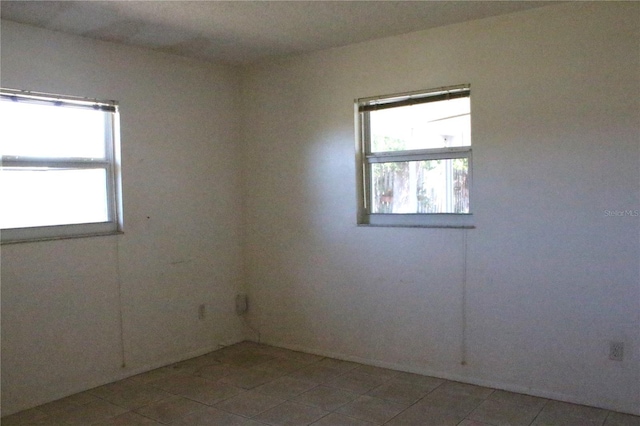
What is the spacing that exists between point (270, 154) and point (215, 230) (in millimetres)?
822

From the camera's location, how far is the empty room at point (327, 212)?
3.21m

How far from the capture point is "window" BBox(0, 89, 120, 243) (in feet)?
11.2

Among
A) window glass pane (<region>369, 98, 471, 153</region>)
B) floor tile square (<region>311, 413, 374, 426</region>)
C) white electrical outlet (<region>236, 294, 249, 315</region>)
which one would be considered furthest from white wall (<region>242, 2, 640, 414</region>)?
floor tile square (<region>311, 413, 374, 426</region>)

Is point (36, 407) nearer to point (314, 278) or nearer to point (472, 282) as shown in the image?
point (314, 278)

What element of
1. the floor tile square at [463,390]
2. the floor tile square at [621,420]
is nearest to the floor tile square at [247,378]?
the floor tile square at [463,390]

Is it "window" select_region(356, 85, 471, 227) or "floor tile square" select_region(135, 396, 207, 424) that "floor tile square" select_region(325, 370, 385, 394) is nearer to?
"floor tile square" select_region(135, 396, 207, 424)

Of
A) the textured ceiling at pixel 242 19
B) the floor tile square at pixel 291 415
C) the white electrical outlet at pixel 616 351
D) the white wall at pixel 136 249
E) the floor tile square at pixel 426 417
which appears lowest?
the floor tile square at pixel 291 415

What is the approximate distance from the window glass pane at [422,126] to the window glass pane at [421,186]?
0.14 meters

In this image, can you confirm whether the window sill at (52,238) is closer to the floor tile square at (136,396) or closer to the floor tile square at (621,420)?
the floor tile square at (136,396)

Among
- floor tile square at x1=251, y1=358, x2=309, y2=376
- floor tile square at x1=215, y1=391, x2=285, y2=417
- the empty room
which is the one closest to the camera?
the empty room

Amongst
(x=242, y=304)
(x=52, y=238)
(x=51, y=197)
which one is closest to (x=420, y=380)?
(x=242, y=304)

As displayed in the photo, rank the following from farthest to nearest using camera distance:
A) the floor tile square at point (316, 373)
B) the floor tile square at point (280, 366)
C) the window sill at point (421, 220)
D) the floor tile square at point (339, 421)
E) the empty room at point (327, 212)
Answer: the floor tile square at point (280, 366)
the floor tile square at point (316, 373)
the window sill at point (421, 220)
the empty room at point (327, 212)
the floor tile square at point (339, 421)

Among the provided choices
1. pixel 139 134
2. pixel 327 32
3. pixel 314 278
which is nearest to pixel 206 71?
pixel 139 134

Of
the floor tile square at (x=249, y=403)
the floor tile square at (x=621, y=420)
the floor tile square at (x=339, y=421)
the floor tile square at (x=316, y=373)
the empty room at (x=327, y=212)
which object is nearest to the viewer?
the floor tile square at (x=621, y=420)
